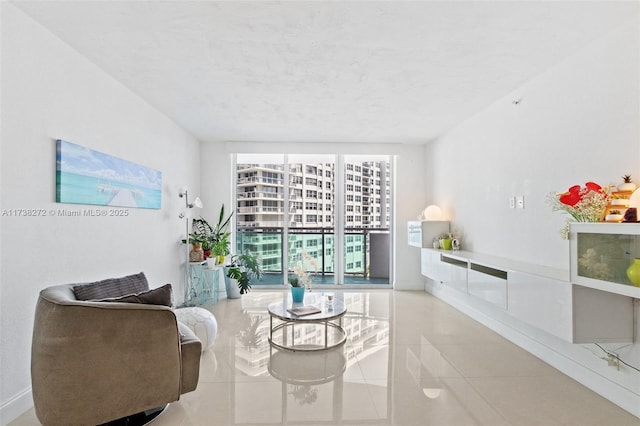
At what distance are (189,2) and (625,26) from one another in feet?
9.57

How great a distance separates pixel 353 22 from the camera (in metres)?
2.27

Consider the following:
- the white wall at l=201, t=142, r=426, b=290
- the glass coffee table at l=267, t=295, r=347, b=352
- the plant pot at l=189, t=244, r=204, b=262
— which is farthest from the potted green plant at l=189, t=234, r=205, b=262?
the glass coffee table at l=267, t=295, r=347, b=352

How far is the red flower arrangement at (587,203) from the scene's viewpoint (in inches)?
88.0

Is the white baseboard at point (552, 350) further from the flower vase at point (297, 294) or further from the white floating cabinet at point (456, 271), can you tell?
the flower vase at point (297, 294)

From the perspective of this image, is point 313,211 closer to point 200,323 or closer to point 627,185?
point 200,323

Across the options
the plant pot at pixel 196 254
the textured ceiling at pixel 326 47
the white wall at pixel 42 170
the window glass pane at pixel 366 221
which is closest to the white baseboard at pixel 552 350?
the window glass pane at pixel 366 221

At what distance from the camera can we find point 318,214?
6199mm

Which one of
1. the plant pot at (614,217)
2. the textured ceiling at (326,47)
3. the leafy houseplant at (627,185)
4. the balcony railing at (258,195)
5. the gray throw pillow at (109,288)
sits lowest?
the gray throw pillow at (109,288)

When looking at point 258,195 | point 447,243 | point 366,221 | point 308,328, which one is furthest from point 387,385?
point 258,195

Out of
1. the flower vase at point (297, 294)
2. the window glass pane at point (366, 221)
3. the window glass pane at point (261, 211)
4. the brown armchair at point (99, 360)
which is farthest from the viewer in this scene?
the window glass pane at point (366, 221)

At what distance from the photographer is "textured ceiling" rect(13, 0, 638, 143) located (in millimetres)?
2139

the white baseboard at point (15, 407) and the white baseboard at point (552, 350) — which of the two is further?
the white baseboard at point (552, 350)

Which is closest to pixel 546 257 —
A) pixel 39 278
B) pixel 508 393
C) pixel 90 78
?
pixel 508 393

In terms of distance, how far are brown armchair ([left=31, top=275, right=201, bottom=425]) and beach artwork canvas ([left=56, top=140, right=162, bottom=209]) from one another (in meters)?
0.96
